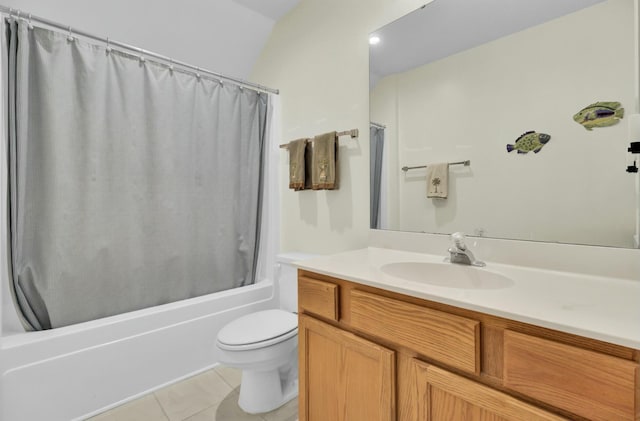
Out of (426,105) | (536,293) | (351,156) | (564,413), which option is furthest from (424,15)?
(564,413)

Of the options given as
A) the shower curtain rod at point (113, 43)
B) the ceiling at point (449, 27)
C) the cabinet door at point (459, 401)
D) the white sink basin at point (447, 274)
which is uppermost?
the shower curtain rod at point (113, 43)

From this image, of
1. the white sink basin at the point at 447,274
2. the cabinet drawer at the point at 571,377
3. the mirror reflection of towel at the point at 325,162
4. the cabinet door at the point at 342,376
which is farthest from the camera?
the mirror reflection of towel at the point at 325,162

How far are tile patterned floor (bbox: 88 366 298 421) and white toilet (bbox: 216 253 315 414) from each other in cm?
6

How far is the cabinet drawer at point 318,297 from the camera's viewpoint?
1065mm

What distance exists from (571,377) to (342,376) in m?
0.66

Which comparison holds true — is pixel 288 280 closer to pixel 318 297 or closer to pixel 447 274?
pixel 318 297

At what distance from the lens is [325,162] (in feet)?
5.80

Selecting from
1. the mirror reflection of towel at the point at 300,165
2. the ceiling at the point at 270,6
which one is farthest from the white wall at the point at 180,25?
the mirror reflection of towel at the point at 300,165

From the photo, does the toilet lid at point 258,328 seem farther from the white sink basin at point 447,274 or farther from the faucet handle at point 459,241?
the faucet handle at point 459,241

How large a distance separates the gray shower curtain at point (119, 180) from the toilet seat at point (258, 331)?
22.7 inches

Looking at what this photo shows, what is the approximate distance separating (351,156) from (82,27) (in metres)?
1.77

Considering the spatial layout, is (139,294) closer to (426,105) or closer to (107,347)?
(107,347)

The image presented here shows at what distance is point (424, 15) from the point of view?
1.39 meters

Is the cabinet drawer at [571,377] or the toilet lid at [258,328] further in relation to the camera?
the toilet lid at [258,328]
